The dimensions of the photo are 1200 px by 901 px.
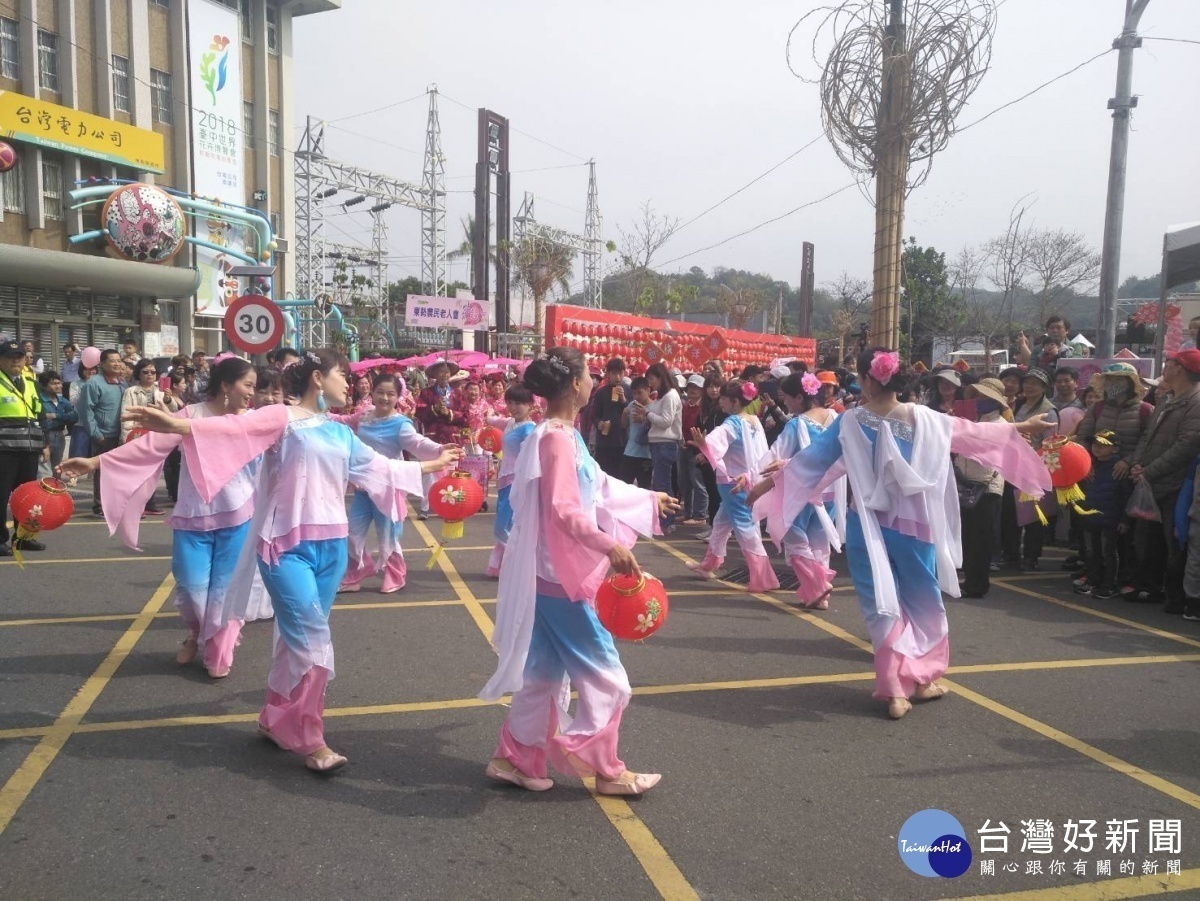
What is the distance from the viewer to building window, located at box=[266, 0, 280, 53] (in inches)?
1024

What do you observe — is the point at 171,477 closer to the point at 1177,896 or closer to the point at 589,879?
→ the point at 589,879

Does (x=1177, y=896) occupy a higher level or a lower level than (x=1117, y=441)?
lower

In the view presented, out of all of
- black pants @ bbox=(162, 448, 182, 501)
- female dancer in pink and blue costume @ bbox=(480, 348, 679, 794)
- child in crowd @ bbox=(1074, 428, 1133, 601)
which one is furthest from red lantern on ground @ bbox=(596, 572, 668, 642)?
black pants @ bbox=(162, 448, 182, 501)

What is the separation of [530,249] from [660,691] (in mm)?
32318

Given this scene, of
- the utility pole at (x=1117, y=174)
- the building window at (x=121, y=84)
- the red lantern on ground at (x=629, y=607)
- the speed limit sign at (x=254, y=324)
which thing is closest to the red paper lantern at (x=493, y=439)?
the speed limit sign at (x=254, y=324)

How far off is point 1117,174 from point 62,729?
1195 centimetres

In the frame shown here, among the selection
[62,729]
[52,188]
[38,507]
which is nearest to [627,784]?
[62,729]

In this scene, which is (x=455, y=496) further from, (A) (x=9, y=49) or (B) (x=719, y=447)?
(A) (x=9, y=49)

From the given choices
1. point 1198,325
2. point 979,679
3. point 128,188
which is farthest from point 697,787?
point 128,188

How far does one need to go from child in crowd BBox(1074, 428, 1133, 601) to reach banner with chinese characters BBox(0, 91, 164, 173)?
2088cm

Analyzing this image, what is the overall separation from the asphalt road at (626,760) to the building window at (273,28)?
962 inches

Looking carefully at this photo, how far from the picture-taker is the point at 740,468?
300 inches

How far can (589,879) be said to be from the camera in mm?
2957

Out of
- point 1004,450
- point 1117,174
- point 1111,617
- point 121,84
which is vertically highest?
point 121,84
